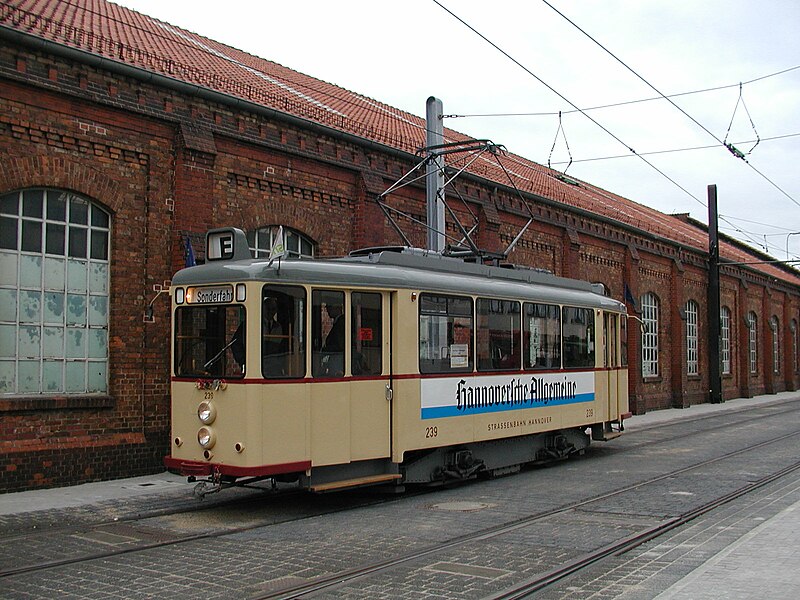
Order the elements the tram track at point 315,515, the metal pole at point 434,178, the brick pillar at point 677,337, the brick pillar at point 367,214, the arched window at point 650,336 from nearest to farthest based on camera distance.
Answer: the tram track at point 315,515
the metal pole at point 434,178
the brick pillar at point 367,214
the arched window at point 650,336
the brick pillar at point 677,337

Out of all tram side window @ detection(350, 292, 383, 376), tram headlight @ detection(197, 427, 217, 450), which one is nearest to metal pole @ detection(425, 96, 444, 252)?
tram side window @ detection(350, 292, 383, 376)

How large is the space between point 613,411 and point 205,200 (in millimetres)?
8345

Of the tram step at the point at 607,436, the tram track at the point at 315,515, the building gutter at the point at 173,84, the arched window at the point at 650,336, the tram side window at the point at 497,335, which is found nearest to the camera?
the tram track at the point at 315,515

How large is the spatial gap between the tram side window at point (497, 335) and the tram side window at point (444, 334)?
26 cm

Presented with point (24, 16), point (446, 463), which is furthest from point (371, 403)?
point (24, 16)

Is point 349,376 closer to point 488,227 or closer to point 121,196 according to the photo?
point 121,196

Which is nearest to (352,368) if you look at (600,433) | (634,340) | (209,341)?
(209,341)

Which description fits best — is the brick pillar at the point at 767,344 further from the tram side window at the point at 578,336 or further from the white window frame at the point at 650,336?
the tram side window at the point at 578,336

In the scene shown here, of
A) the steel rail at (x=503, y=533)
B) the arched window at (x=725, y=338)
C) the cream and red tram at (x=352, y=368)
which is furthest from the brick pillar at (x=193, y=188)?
the arched window at (x=725, y=338)

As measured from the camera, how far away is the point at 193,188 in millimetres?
13609

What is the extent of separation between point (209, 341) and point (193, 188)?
14.7 ft

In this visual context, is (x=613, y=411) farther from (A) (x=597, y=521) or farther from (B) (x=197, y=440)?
(B) (x=197, y=440)

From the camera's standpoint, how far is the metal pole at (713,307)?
112ft

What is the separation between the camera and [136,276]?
12891 millimetres
